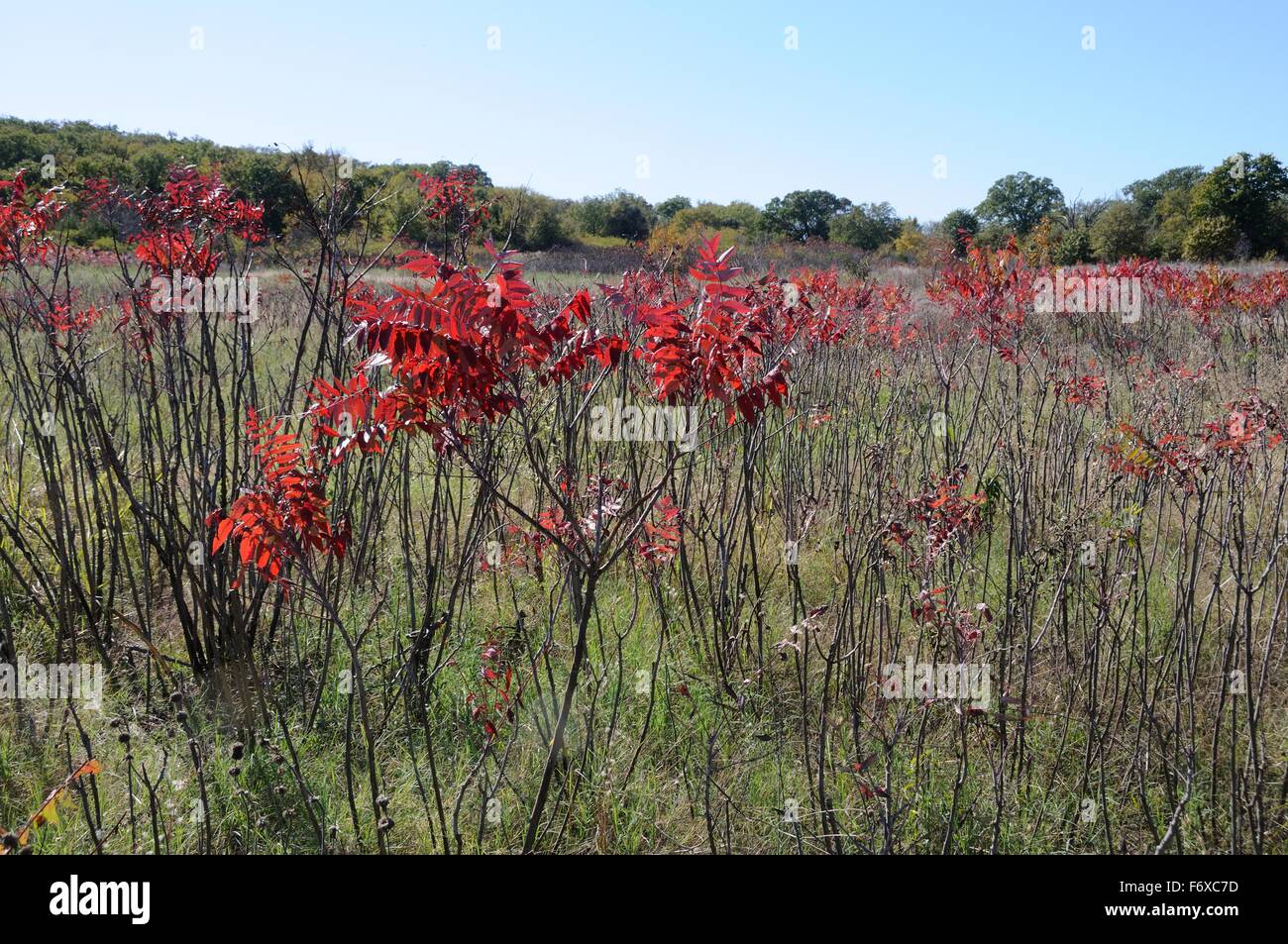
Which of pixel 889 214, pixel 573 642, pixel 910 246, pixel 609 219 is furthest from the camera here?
pixel 889 214

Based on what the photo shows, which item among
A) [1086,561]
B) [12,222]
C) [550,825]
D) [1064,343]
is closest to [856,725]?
[550,825]

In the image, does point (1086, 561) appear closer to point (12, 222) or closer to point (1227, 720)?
point (1227, 720)

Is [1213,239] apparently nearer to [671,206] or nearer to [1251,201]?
[1251,201]

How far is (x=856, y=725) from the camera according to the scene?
78.1 inches

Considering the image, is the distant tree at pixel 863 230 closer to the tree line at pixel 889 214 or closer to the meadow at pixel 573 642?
the tree line at pixel 889 214

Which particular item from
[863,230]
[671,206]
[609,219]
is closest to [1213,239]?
[863,230]

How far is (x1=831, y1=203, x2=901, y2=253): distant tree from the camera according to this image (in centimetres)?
3325

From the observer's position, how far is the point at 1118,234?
905 inches

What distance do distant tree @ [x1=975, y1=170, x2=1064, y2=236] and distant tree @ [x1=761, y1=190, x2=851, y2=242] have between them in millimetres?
6051

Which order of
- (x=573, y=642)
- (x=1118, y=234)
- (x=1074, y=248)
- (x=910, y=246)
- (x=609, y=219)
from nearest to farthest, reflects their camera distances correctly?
(x=573, y=642) < (x=1118, y=234) < (x=1074, y=248) < (x=910, y=246) < (x=609, y=219)

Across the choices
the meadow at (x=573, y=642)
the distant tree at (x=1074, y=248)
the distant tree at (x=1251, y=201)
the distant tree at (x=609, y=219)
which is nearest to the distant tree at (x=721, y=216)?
the distant tree at (x=609, y=219)

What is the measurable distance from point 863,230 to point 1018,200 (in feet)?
25.6

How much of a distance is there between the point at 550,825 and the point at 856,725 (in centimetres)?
90

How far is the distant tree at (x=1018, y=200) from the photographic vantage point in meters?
34.8
